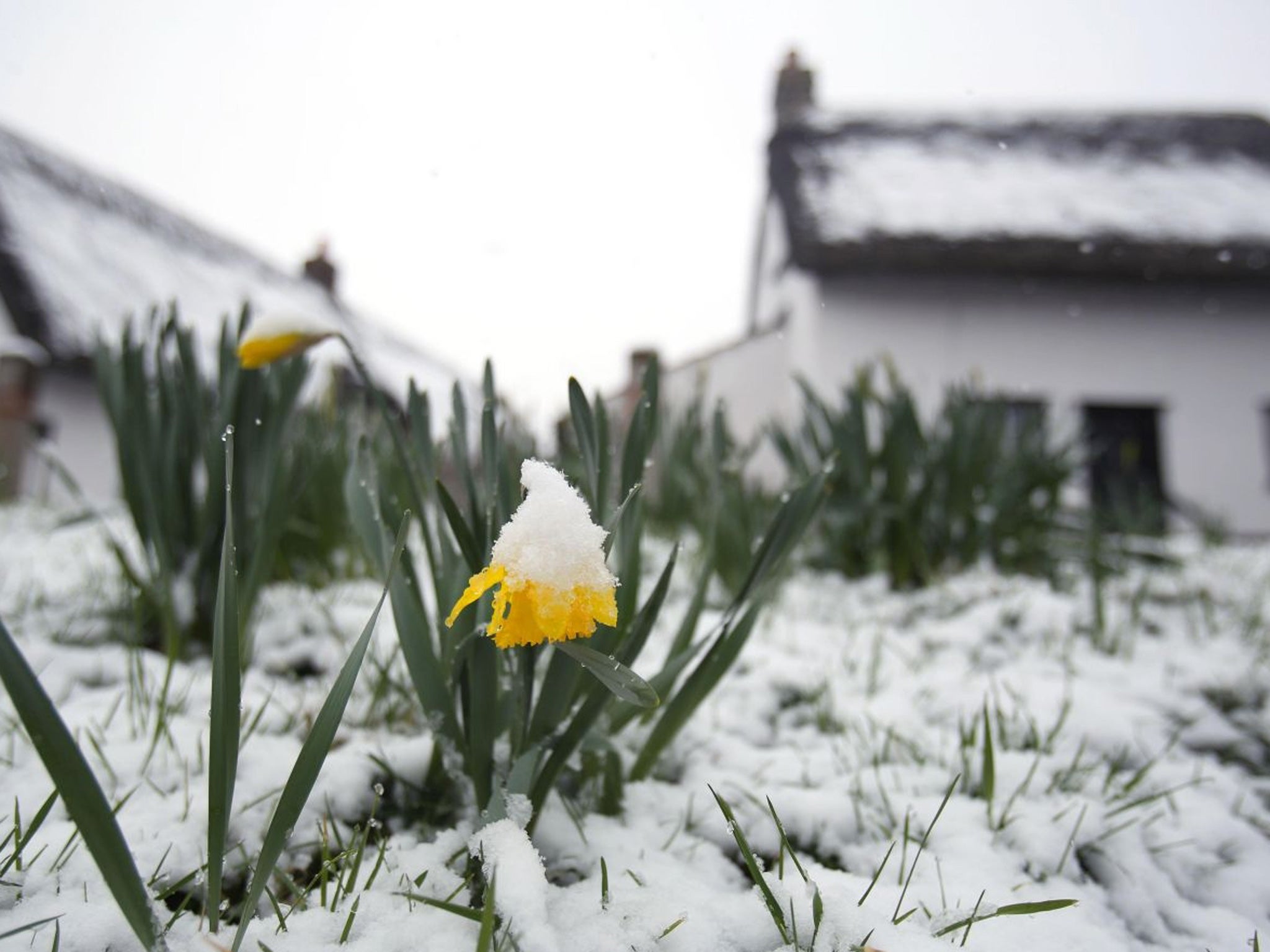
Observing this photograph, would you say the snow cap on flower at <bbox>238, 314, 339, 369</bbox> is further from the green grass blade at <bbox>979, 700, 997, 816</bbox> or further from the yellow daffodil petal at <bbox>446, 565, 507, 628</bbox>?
the green grass blade at <bbox>979, 700, 997, 816</bbox>

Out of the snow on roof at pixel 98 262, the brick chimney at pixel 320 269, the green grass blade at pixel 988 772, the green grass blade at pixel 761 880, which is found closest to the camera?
the green grass blade at pixel 761 880

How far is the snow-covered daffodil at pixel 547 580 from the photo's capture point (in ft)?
1.41

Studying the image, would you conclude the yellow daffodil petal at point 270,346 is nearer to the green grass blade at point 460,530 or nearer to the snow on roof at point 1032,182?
the green grass blade at point 460,530

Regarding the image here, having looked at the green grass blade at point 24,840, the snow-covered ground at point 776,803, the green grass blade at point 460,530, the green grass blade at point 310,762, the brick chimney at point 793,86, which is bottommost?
the snow-covered ground at point 776,803

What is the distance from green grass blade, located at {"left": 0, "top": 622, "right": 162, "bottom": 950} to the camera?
41 cm

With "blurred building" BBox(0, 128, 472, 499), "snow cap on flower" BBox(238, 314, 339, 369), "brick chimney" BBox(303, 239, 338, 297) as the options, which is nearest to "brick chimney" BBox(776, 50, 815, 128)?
"blurred building" BBox(0, 128, 472, 499)

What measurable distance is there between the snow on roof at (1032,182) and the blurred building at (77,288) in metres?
4.33

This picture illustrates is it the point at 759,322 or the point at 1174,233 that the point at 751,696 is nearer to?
the point at 1174,233

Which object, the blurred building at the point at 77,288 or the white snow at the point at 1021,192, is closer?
the white snow at the point at 1021,192

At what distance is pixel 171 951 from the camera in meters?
0.47

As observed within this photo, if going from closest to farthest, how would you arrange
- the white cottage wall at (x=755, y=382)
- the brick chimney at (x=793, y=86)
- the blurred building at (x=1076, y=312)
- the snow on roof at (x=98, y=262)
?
the blurred building at (x=1076, y=312) → the white cottage wall at (x=755, y=382) → the snow on roof at (x=98, y=262) → the brick chimney at (x=793, y=86)

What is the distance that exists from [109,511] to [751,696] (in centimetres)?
132

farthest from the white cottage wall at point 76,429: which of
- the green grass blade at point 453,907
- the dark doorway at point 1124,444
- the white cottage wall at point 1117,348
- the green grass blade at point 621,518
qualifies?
the dark doorway at point 1124,444

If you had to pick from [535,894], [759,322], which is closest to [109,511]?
[535,894]
